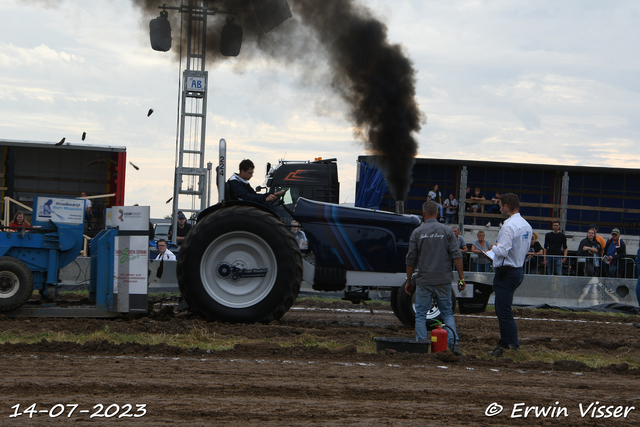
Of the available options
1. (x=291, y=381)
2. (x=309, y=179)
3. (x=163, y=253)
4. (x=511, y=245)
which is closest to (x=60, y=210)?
(x=163, y=253)

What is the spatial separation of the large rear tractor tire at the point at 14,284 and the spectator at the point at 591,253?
10432 millimetres

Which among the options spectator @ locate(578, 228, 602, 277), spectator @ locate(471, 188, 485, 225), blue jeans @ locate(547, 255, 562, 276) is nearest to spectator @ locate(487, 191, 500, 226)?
spectator @ locate(471, 188, 485, 225)

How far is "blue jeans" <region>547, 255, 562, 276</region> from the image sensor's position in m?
13.5

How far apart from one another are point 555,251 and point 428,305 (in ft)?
27.2

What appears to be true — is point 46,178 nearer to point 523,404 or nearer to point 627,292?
point 627,292

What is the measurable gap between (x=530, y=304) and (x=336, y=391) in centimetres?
875

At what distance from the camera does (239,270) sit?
7.37 m

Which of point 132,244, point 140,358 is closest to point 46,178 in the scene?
point 132,244

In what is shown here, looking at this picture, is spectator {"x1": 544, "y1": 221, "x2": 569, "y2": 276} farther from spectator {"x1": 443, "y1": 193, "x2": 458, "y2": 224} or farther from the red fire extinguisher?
the red fire extinguisher

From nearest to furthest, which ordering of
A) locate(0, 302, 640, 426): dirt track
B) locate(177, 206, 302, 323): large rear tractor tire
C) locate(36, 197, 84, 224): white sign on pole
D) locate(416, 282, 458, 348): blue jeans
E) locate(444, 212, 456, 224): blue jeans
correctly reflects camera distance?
1. locate(0, 302, 640, 426): dirt track
2. locate(416, 282, 458, 348): blue jeans
3. locate(177, 206, 302, 323): large rear tractor tire
4. locate(36, 197, 84, 224): white sign on pole
5. locate(444, 212, 456, 224): blue jeans

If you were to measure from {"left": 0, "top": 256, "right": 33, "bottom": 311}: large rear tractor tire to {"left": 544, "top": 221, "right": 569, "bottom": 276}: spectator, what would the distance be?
993cm

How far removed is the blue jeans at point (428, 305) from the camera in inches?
257

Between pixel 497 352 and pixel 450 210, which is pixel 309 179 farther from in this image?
pixel 450 210

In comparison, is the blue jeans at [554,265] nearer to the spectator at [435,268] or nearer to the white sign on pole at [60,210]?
the spectator at [435,268]
